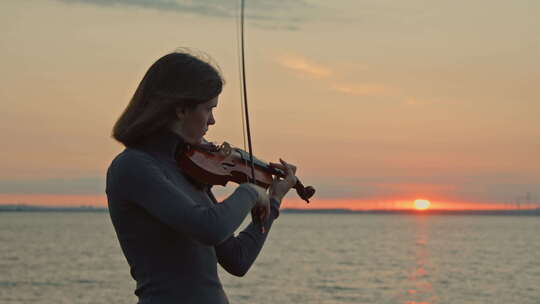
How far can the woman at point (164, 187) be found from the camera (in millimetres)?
2768

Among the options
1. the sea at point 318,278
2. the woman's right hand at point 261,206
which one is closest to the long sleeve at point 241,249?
the woman's right hand at point 261,206

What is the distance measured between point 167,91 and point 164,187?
0.93 feet

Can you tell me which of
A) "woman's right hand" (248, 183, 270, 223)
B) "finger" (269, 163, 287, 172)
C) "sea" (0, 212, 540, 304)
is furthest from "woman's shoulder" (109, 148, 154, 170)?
"sea" (0, 212, 540, 304)

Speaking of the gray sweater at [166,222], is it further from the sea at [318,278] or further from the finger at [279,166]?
the sea at [318,278]

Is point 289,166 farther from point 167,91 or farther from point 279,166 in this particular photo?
point 167,91

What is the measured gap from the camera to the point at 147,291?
2828 mm

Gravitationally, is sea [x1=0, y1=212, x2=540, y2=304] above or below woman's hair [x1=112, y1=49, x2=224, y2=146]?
below

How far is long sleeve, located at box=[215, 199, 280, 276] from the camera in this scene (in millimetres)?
3062

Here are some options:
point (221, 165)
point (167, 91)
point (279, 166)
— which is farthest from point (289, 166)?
point (167, 91)

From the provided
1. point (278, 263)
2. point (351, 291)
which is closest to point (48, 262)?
point (278, 263)

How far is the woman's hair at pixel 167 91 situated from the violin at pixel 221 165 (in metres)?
0.15

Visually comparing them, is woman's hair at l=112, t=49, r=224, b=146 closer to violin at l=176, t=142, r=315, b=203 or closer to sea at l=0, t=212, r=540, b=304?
violin at l=176, t=142, r=315, b=203

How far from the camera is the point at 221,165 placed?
3098 millimetres

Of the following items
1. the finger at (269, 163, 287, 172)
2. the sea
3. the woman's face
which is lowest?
the sea
